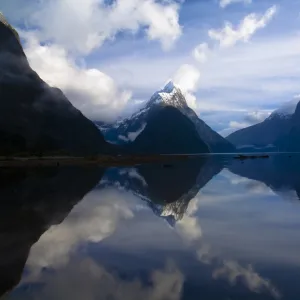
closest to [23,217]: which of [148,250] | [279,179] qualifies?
[148,250]

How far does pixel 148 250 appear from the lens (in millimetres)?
19562

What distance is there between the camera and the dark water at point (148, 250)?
45.1 ft

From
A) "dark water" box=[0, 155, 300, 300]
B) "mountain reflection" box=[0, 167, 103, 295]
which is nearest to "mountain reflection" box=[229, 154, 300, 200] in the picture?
"dark water" box=[0, 155, 300, 300]

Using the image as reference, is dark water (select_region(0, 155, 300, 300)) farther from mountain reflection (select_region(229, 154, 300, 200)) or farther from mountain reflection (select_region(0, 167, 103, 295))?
mountain reflection (select_region(229, 154, 300, 200))

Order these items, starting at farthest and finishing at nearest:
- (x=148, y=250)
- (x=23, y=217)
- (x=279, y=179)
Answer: (x=279, y=179), (x=23, y=217), (x=148, y=250)

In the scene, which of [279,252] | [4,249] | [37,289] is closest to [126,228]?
[4,249]

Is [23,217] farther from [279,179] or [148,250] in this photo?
[279,179]

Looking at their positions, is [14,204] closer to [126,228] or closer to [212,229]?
[126,228]

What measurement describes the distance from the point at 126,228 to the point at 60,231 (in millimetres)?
4405

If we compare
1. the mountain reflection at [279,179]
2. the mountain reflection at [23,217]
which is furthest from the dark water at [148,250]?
the mountain reflection at [279,179]

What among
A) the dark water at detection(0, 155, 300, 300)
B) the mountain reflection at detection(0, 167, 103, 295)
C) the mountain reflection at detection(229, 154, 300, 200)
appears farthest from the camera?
the mountain reflection at detection(229, 154, 300, 200)

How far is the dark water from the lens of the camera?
13.8 m

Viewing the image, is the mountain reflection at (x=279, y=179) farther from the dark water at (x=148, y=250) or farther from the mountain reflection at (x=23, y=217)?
the mountain reflection at (x=23, y=217)

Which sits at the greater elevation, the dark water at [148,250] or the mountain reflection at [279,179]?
the mountain reflection at [279,179]
